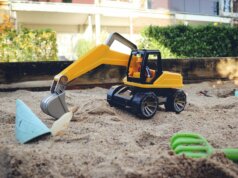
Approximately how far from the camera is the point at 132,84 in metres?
2.83

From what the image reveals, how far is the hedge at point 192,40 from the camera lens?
7.59 meters

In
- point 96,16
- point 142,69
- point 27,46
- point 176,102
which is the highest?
point 96,16

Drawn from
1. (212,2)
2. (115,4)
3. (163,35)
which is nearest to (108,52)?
(163,35)

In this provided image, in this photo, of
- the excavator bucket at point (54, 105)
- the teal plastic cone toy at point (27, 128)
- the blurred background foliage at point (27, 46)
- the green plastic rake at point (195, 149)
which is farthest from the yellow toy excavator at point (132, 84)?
the blurred background foliage at point (27, 46)

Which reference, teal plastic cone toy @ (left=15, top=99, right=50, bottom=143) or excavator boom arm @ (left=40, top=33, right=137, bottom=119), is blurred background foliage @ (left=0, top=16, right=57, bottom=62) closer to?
excavator boom arm @ (left=40, top=33, right=137, bottom=119)

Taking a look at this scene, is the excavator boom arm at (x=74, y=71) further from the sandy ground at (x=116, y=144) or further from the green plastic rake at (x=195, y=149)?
the green plastic rake at (x=195, y=149)

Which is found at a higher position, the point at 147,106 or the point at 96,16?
the point at 96,16

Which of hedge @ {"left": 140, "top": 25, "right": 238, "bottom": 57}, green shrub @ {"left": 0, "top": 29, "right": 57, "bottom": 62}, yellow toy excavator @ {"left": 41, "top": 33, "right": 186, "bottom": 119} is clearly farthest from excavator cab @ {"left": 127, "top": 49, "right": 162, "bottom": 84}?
hedge @ {"left": 140, "top": 25, "right": 238, "bottom": 57}

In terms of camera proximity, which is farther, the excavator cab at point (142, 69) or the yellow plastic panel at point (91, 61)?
the excavator cab at point (142, 69)

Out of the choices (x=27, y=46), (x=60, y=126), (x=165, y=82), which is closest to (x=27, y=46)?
(x=27, y=46)

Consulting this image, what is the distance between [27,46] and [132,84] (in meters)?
3.68

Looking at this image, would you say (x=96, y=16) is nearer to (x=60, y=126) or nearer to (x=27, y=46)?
(x=27, y=46)

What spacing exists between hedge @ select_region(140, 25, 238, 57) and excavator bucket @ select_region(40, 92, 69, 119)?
4988 millimetres

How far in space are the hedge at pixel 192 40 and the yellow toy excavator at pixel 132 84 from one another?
4.40 meters
